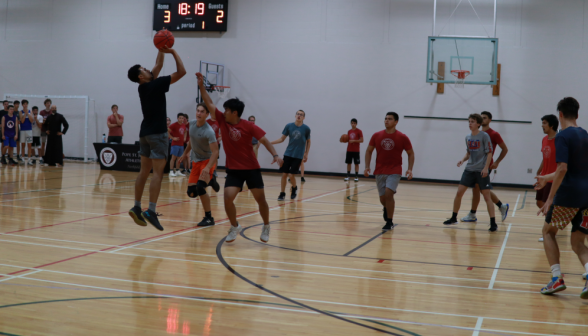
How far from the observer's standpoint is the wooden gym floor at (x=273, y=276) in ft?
11.6

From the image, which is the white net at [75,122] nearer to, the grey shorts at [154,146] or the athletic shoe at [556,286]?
the grey shorts at [154,146]

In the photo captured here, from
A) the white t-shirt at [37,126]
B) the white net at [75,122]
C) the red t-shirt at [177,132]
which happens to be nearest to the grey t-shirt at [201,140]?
the red t-shirt at [177,132]

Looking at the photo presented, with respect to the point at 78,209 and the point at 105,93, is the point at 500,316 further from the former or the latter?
the point at 105,93

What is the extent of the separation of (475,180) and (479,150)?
491 mm

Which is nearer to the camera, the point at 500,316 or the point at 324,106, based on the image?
the point at 500,316

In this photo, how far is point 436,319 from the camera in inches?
146

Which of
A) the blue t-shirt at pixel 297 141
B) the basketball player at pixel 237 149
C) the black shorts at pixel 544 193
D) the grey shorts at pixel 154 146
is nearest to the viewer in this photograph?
the basketball player at pixel 237 149

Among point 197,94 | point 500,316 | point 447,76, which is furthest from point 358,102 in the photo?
point 500,316

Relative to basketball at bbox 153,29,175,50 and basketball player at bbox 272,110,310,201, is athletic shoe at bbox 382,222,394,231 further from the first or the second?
basketball at bbox 153,29,175,50

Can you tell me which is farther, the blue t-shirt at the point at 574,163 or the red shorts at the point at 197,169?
the red shorts at the point at 197,169

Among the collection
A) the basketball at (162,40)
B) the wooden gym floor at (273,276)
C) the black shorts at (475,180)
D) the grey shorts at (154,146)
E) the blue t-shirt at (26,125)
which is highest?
the basketball at (162,40)

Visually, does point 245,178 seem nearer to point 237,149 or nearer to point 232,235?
point 237,149

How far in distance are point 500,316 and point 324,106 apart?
14716 mm

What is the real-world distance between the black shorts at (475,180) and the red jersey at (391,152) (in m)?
1.16
